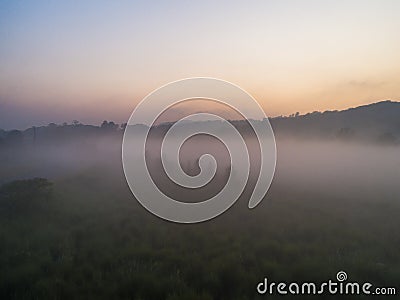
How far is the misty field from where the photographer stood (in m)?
6.23

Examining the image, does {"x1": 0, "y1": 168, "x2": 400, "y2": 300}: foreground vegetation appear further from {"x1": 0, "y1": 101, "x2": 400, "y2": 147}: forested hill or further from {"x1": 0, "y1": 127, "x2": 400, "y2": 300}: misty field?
{"x1": 0, "y1": 101, "x2": 400, "y2": 147}: forested hill

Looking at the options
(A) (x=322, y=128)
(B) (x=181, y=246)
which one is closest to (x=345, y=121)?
(A) (x=322, y=128)

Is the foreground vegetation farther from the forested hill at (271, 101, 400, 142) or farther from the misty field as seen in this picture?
the forested hill at (271, 101, 400, 142)

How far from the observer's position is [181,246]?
8586mm

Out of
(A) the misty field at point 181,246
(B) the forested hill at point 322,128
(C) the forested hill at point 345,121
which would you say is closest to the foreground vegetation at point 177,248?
(A) the misty field at point 181,246

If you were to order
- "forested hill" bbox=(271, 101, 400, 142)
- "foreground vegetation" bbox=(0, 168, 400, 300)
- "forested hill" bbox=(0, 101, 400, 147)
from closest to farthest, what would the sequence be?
"foreground vegetation" bbox=(0, 168, 400, 300), "forested hill" bbox=(0, 101, 400, 147), "forested hill" bbox=(271, 101, 400, 142)

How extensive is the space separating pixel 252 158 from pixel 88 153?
91.4ft

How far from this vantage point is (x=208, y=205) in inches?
547

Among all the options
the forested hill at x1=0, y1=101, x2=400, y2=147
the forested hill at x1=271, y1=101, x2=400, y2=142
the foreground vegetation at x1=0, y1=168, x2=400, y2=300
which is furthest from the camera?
the forested hill at x1=271, y1=101, x2=400, y2=142

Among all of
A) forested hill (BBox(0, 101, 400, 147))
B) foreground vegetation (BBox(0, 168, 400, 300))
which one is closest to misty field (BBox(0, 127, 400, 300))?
foreground vegetation (BBox(0, 168, 400, 300))

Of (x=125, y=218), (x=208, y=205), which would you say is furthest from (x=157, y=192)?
(x=125, y=218)

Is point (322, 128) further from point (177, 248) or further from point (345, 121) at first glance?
point (177, 248)

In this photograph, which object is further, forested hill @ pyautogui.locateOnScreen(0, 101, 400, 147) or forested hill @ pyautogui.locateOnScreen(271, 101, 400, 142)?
forested hill @ pyautogui.locateOnScreen(271, 101, 400, 142)

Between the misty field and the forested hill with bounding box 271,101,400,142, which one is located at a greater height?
the forested hill with bounding box 271,101,400,142
